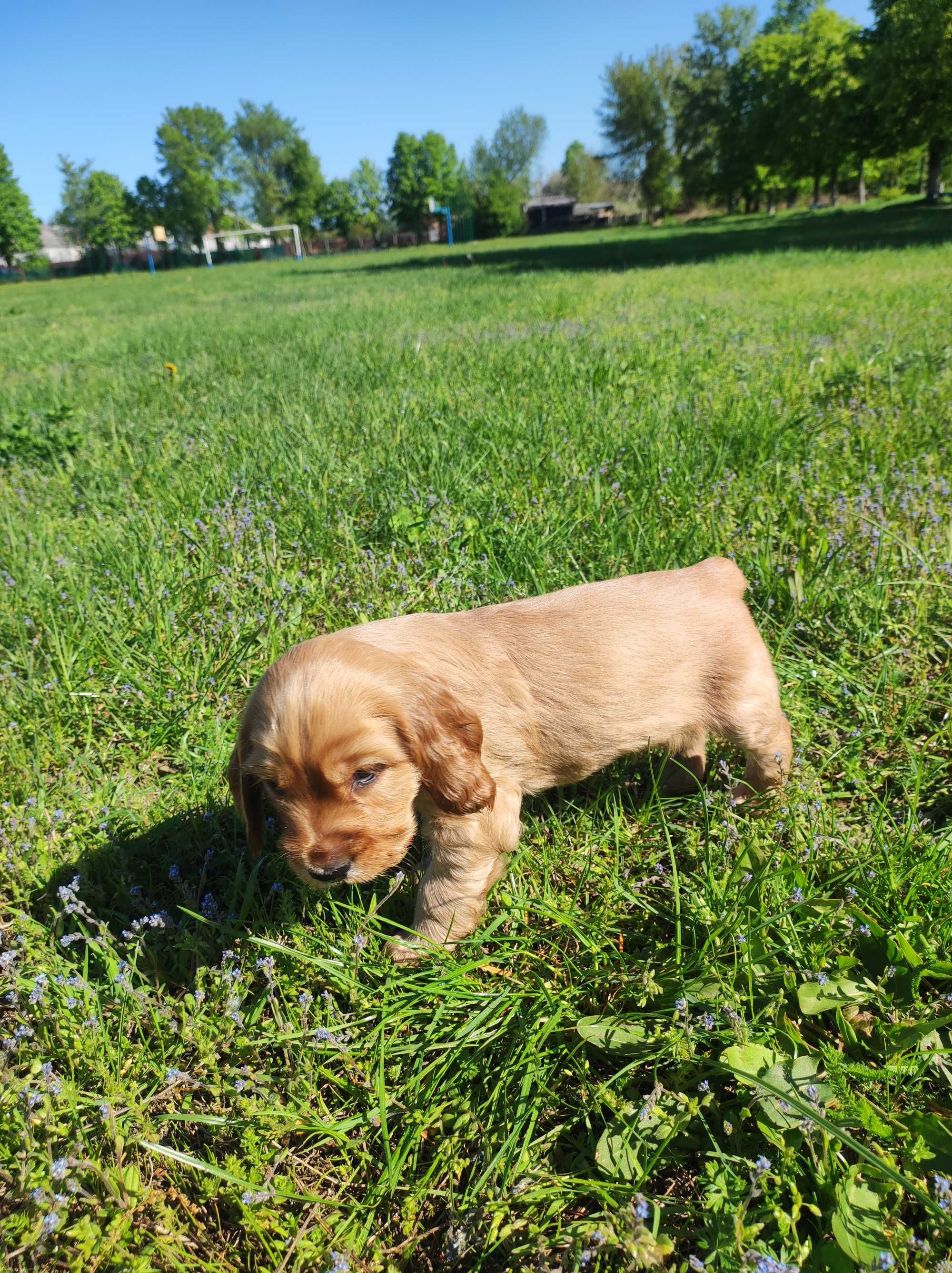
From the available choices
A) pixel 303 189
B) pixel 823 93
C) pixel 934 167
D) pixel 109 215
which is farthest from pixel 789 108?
pixel 109 215

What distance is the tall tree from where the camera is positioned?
10594cm

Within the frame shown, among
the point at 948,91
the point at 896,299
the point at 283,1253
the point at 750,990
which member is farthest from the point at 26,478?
the point at 948,91

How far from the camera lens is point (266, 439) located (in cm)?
521

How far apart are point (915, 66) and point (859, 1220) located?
3354 centimetres

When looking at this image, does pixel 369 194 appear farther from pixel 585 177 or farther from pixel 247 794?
pixel 247 794

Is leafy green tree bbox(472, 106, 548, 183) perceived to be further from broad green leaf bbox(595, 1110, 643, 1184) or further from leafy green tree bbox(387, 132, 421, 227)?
broad green leaf bbox(595, 1110, 643, 1184)

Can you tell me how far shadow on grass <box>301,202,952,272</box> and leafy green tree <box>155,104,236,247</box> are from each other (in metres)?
62.1

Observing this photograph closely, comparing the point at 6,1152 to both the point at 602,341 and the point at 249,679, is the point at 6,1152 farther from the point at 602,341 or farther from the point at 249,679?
the point at 602,341

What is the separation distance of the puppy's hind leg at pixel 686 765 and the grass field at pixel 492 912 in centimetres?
8

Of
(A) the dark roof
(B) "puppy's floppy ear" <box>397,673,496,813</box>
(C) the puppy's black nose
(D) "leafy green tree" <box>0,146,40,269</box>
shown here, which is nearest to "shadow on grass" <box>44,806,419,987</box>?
(C) the puppy's black nose

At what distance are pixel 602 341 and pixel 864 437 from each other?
402cm

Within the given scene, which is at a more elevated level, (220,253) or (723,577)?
(220,253)

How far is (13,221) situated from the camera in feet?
273

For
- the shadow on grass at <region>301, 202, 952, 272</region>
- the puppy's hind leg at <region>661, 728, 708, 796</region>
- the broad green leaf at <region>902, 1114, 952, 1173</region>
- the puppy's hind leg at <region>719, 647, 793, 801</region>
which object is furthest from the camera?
the shadow on grass at <region>301, 202, 952, 272</region>
